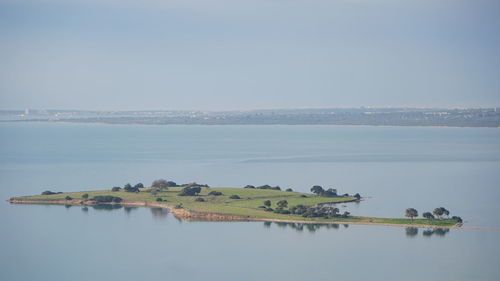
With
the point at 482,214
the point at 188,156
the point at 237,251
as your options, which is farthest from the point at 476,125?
the point at 237,251

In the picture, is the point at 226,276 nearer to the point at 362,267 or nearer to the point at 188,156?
the point at 362,267

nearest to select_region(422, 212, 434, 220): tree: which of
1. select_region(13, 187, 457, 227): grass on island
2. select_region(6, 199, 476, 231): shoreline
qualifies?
select_region(13, 187, 457, 227): grass on island

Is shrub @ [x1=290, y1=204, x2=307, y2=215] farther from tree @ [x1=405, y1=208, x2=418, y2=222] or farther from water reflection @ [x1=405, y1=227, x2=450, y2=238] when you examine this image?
water reflection @ [x1=405, y1=227, x2=450, y2=238]

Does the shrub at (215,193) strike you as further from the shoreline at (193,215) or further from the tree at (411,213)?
the tree at (411,213)

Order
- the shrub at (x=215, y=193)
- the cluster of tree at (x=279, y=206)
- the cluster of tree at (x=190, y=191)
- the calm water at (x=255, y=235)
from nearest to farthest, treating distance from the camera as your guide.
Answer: the calm water at (x=255, y=235)
the cluster of tree at (x=279, y=206)
the shrub at (x=215, y=193)
the cluster of tree at (x=190, y=191)

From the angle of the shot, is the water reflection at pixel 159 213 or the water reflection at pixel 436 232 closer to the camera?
the water reflection at pixel 436 232

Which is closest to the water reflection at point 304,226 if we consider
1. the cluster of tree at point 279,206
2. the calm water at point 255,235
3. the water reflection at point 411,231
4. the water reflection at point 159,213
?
the calm water at point 255,235

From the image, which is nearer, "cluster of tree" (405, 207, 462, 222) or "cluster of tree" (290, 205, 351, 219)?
"cluster of tree" (405, 207, 462, 222)
